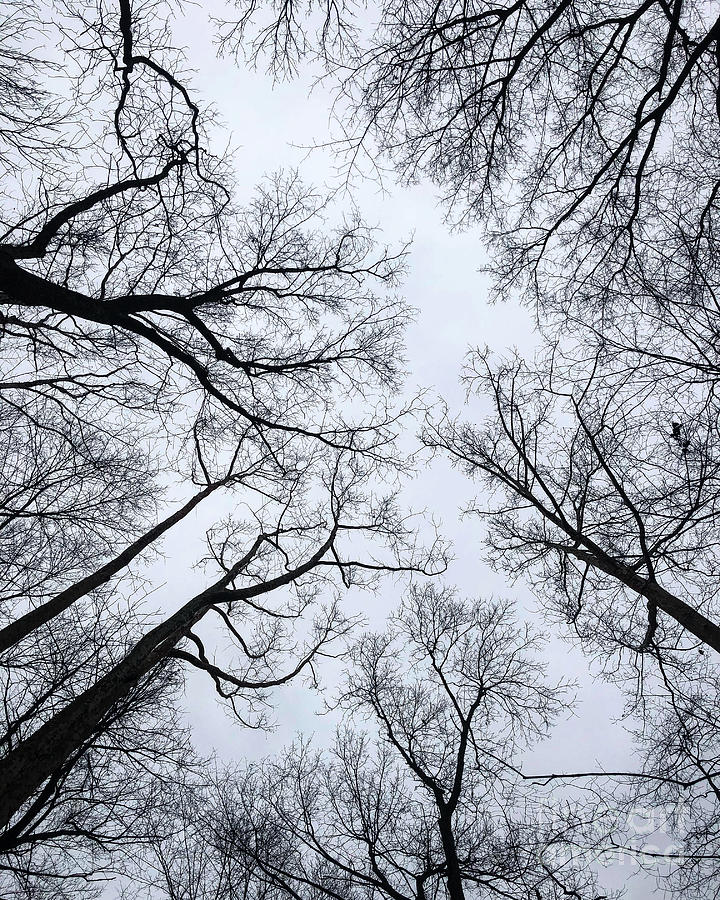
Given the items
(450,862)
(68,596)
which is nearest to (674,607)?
(450,862)

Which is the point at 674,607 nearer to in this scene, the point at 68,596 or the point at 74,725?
the point at 74,725

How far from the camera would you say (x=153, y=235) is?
5652mm

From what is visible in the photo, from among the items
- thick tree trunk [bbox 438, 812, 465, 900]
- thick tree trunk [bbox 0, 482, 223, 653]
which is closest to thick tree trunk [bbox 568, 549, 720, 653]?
thick tree trunk [bbox 0, 482, 223, 653]

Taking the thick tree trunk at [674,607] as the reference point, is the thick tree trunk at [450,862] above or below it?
below

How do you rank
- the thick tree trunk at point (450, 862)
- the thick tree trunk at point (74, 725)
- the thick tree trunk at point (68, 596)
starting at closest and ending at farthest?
the thick tree trunk at point (74, 725), the thick tree trunk at point (68, 596), the thick tree trunk at point (450, 862)

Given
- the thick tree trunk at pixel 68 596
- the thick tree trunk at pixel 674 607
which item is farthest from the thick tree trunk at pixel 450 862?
the thick tree trunk at pixel 68 596

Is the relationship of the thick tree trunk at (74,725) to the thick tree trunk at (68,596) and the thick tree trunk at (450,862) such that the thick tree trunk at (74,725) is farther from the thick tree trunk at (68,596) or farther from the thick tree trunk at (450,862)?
the thick tree trunk at (450,862)

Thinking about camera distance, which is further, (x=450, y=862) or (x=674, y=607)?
(x=450, y=862)

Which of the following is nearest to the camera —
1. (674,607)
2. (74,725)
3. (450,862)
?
(74,725)

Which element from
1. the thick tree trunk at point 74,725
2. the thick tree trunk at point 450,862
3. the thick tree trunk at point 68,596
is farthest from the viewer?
the thick tree trunk at point 450,862

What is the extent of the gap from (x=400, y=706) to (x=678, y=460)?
7810 millimetres

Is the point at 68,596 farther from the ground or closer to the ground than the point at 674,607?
closer to the ground

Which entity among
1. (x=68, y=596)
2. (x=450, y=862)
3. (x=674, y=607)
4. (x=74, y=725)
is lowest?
(x=74, y=725)

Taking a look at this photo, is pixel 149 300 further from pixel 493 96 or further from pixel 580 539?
pixel 580 539
